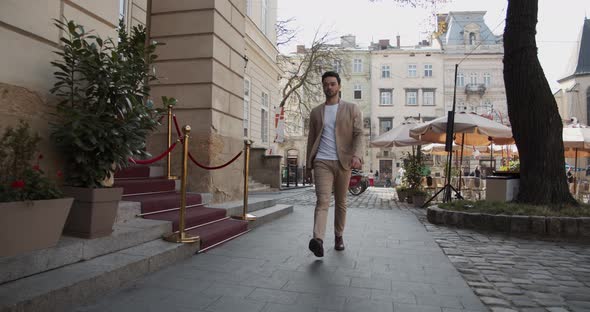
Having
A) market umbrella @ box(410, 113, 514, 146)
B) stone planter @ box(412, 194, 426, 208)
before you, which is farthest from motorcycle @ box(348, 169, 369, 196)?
market umbrella @ box(410, 113, 514, 146)

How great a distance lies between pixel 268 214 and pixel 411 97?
43030 mm

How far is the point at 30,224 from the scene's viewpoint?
2.84 meters

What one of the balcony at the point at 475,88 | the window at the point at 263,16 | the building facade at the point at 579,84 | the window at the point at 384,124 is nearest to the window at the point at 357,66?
the window at the point at 384,124

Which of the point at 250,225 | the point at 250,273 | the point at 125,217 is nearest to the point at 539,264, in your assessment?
the point at 250,273

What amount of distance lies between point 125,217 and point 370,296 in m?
2.87

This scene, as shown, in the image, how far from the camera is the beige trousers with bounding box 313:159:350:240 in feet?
14.5

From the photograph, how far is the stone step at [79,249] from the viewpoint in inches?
110

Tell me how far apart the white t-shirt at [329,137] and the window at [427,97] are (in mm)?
44882

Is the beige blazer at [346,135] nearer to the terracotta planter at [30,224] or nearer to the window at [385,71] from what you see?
the terracotta planter at [30,224]

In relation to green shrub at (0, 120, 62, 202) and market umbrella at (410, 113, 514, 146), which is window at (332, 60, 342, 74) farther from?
green shrub at (0, 120, 62, 202)

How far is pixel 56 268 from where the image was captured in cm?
312

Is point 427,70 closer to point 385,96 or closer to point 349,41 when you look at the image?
point 385,96

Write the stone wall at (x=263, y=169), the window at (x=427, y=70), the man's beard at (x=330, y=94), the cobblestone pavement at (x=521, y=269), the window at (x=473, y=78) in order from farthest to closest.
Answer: the window at (x=427, y=70) < the window at (x=473, y=78) < the stone wall at (x=263, y=169) < the man's beard at (x=330, y=94) < the cobblestone pavement at (x=521, y=269)

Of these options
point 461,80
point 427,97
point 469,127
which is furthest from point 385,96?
point 469,127
